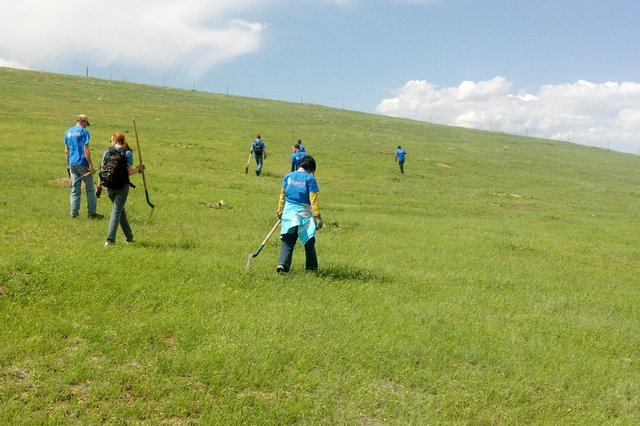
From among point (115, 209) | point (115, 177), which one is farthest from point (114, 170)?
point (115, 209)

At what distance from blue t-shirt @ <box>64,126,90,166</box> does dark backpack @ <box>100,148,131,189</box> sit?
3.27 meters

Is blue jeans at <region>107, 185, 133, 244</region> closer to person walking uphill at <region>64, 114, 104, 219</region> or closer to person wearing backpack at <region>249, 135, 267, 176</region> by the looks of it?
person walking uphill at <region>64, 114, 104, 219</region>

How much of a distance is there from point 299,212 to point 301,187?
500mm

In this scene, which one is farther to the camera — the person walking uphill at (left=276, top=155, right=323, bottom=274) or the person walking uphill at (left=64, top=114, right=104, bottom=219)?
the person walking uphill at (left=64, top=114, right=104, bottom=219)

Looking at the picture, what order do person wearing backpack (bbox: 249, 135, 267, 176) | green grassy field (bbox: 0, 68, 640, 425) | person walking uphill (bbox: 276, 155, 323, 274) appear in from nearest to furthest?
1. green grassy field (bbox: 0, 68, 640, 425)
2. person walking uphill (bbox: 276, 155, 323, 274)
3. person wearing backpack (bbox: 249, 135, 267, 176)

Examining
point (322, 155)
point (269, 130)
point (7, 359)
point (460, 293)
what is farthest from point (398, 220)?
point (269, 130)

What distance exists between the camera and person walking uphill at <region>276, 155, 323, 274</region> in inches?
402

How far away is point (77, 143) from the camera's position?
1372cm

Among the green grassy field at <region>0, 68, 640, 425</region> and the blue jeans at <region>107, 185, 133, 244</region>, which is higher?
the blue jeans at <region>107, 185, 133, 244</region>

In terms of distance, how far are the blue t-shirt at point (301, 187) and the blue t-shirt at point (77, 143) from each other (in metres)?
6.71

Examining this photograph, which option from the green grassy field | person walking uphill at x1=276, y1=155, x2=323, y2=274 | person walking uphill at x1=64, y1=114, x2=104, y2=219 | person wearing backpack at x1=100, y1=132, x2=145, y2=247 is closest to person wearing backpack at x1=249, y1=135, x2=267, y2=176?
the green grassy field

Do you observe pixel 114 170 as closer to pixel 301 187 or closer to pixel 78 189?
pixel 78 189

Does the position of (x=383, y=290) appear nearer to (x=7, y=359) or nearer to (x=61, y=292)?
A: (x=61, y=292)

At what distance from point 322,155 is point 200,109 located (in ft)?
96.7
